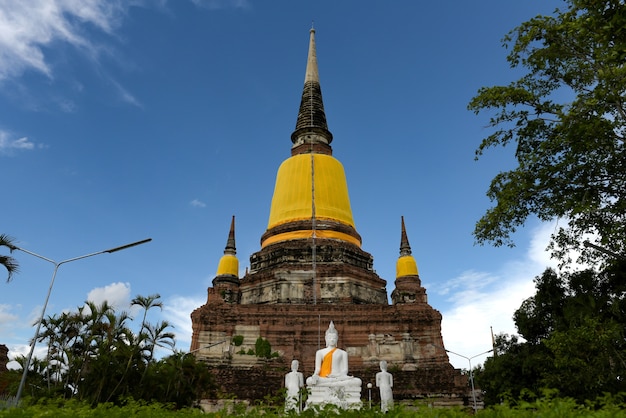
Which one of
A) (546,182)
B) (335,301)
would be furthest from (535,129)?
(335,301)

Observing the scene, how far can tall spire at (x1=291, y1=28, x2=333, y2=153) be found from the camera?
3647 centimetres

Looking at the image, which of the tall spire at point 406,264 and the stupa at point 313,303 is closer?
the stupa at point 313,303

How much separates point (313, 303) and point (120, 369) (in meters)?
11.9

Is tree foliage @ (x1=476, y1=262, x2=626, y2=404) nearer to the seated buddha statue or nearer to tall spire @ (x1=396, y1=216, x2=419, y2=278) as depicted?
the seated buddha statue

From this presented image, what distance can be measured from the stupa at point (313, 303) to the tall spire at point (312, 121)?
134 millimetres

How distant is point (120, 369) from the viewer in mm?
17125

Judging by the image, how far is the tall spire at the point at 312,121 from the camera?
3647cm

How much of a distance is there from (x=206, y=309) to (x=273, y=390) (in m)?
6.34

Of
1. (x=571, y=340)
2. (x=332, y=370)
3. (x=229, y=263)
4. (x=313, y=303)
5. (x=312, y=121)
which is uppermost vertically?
(x=312, y=121)

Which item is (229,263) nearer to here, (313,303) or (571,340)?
(313,303)

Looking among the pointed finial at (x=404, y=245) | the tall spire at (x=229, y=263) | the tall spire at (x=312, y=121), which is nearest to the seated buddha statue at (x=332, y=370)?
the tall spire at (x=229, y=263)

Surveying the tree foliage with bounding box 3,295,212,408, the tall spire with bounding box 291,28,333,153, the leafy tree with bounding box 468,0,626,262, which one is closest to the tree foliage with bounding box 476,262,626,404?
the leafy tree with bounding box 468,0,626,262

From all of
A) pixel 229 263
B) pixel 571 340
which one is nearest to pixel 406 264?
pixel 229 263

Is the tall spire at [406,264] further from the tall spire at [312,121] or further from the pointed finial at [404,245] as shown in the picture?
the tall spire at [312,121]
